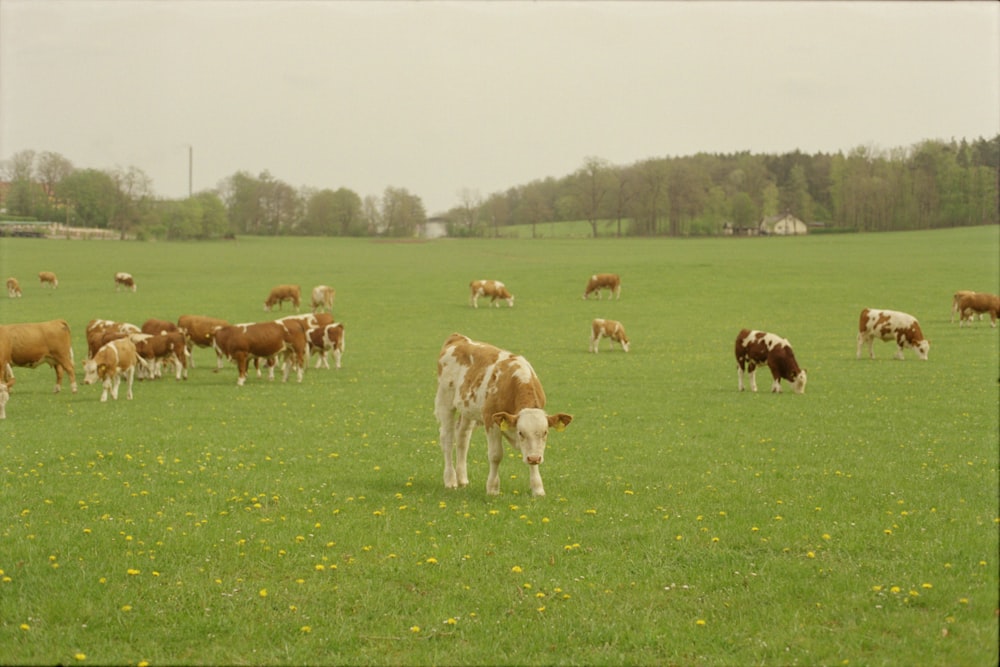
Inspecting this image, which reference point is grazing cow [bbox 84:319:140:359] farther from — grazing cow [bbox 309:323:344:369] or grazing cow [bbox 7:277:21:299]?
grazing cow [bbox 7:277:21:299]

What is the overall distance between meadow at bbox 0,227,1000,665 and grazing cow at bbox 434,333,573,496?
1.65ft

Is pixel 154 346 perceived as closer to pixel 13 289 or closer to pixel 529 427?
pixel 529 427

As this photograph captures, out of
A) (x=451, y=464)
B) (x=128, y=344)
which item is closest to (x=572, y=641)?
(x=451, y=464)

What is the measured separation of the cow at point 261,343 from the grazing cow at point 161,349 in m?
1.08

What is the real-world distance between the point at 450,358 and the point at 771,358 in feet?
43.7

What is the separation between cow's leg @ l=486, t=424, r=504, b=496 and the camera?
11.0 metres

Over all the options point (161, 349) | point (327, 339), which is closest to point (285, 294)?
point (327, 339)

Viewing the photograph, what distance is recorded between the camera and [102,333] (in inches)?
1077

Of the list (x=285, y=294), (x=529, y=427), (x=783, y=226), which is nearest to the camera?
(x=529, y=427)

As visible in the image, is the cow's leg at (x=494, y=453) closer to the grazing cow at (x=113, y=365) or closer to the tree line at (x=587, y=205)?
the grazing cow at (x=113, y=365)

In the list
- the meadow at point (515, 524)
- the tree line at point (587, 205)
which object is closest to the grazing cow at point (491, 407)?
the meadow at point (515, 524)

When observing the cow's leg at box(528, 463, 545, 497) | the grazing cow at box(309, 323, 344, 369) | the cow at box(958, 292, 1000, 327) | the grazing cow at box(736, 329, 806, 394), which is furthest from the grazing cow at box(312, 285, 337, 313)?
the cow's leg at box(528, 463, 545, 497)

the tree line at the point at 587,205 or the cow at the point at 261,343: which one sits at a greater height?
the tree line at the point at 587,205

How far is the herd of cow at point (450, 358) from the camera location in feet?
36.1
